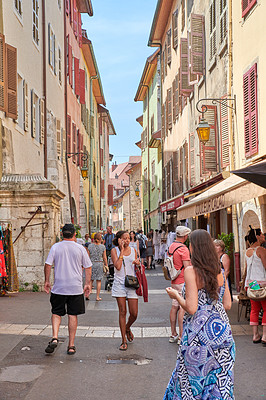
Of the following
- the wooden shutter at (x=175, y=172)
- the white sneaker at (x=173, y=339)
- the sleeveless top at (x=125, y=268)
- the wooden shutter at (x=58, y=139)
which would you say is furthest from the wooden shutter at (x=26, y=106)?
the white sneaker at (x=173, y=339)

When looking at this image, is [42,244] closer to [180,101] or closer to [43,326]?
[43,326]

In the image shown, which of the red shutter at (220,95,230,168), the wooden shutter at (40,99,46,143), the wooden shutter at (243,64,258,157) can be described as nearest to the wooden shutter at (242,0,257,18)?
the wooden shutter at (243,64,258,157)

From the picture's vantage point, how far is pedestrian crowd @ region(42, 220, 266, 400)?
4.09 metres

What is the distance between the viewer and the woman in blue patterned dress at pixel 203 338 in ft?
13.3

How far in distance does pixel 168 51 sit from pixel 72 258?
22.4 m

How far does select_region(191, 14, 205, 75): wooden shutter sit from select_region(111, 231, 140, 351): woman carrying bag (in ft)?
37.8

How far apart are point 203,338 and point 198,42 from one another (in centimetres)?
1549

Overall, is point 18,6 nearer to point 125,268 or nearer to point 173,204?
point 173,204

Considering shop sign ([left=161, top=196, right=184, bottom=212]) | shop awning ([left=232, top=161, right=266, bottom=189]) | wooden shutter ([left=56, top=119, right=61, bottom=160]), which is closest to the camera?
shop awning ([left=232, top=161, right=266, bottom=189])

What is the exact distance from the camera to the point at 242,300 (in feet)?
31.3

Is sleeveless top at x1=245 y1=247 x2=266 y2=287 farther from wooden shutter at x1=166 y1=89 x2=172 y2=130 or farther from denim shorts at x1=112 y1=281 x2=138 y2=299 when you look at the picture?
wooden shutter at x1=166 y1=89 x2=172 y2=130

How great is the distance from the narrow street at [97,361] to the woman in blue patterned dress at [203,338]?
133cm

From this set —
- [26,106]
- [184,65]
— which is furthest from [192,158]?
[26,106]

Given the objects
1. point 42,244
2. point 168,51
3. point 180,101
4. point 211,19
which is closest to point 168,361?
point 42,244
